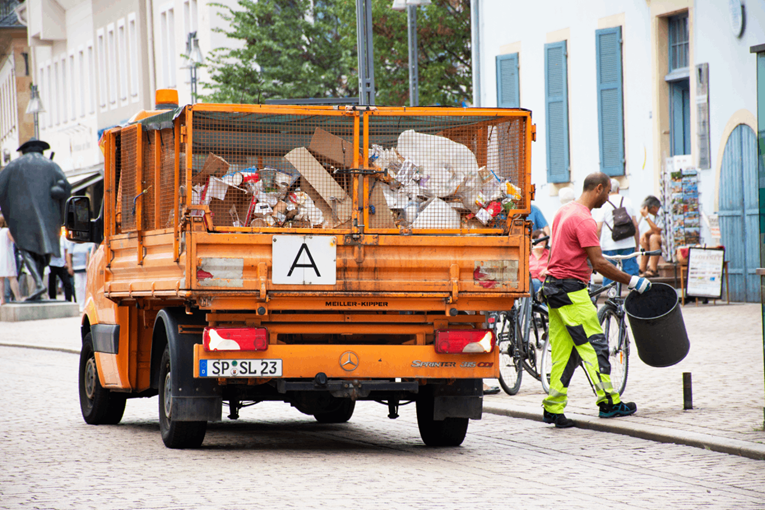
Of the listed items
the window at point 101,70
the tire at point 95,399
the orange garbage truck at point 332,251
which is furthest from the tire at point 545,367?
the window at point 101,70

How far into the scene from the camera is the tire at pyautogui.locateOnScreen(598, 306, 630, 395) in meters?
11.3

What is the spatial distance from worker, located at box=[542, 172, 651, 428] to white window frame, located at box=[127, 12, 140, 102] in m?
38.2

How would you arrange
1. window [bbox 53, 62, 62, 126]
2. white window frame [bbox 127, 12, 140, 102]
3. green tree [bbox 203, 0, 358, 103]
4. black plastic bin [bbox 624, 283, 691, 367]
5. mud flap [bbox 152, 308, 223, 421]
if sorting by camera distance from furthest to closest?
window [bbox 53, 62, 62, 126] < white window frame [bbox 127, 12, 140, 102] < green tree [bbox 203, 0, 358, 103] < black plastic bin [bbox 624, 283, 691, 367] < mud flap [bbox 152, 308, 223, 421]

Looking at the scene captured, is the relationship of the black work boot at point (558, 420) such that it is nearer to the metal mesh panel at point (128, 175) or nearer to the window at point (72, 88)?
the metal mesh panel at point (128, 175)

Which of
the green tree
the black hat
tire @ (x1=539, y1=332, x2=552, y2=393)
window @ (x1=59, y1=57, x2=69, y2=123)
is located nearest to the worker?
tire @ (x1=539, y1=332, x2=552, y2=393)

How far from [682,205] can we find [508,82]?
682 cm

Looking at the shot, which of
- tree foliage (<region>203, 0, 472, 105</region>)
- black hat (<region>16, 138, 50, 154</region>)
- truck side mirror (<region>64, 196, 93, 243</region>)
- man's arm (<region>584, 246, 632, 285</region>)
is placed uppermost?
tree foliage (<region>203, 0, 472, 105</region>)

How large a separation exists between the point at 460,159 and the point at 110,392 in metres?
3.75

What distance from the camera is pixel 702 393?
1139 centimetres

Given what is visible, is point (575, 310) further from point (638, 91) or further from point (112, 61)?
point (112, 61)

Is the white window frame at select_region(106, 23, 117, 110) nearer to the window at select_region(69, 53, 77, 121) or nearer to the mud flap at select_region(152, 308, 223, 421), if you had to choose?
the window at select_region(69, 53, 77, 121)

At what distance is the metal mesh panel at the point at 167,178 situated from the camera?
28.1 feet

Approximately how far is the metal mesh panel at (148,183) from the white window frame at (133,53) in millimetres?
38236

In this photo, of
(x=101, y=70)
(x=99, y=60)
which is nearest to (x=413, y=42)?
(x=101, y=70)
